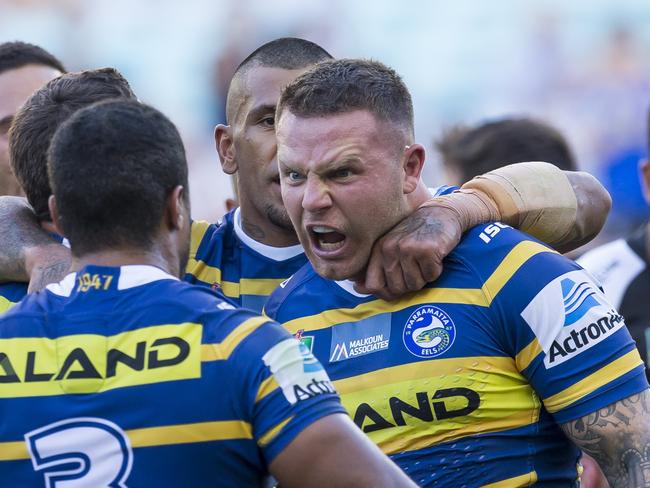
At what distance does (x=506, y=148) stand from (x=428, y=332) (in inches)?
119

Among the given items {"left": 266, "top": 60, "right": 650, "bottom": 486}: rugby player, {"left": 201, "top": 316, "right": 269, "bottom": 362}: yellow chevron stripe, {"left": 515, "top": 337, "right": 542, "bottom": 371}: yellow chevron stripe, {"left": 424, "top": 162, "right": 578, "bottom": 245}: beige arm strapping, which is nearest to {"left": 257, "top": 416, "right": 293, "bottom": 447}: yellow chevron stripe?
{"left": 201, "top": 316, "right": 269, "bottom": 362}: yellow chevron stripe

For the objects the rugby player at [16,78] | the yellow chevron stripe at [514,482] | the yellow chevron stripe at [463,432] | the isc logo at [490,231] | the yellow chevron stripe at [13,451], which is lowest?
the yellow chevron stripe at [514,482]

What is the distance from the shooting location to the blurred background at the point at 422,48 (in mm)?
11930

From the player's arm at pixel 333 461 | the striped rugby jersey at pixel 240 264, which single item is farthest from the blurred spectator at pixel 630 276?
the player's arm at pixel 333 461

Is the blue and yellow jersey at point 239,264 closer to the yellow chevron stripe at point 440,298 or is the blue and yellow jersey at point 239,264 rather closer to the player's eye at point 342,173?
the yellow chevron stripe at point 440,298

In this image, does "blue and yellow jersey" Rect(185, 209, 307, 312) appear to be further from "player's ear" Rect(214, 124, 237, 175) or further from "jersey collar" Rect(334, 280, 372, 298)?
"jersey collar" Rect(334, 280, 372, 298)

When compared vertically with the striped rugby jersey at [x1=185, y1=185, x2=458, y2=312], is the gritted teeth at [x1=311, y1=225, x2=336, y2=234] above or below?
above

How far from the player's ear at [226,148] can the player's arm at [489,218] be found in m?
1.12

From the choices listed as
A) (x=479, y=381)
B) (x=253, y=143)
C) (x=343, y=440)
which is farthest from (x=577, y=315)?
(x=253, y=143)

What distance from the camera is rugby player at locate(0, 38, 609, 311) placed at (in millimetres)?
3432

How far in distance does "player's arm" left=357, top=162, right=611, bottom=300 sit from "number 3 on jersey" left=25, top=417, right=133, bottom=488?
117 cm

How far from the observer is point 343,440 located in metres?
2.51

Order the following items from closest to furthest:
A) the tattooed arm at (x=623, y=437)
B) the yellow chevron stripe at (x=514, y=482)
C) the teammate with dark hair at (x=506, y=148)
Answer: the tattooed arm at (x=623, y=437) < the yellow chevron stripe at (x=514, y=482) < the teammate with dark hair at (x=506, y=148)

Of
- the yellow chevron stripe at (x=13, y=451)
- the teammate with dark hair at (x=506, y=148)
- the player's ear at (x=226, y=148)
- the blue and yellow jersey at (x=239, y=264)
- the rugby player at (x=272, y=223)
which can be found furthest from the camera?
the teammate with dark hair at (x=506, y=148)
